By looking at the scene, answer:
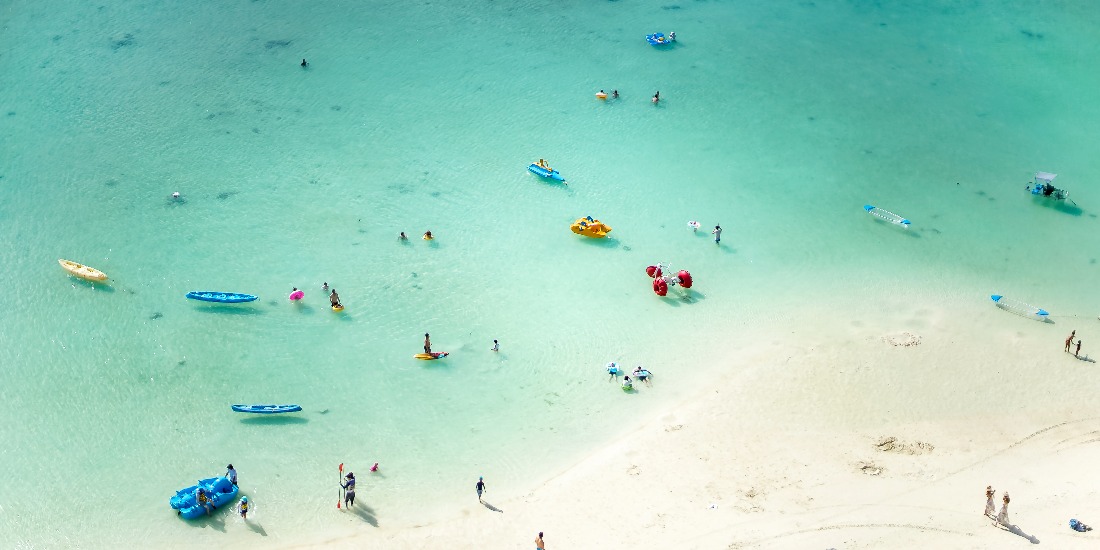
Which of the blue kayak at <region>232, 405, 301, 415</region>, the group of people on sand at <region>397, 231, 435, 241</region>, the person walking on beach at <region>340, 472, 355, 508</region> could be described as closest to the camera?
the person walking on beach at <region>340, 472, 355, 508</region>

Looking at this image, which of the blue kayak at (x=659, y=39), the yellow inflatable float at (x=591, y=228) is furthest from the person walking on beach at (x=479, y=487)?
the blue kayak at (x=659, y=39)

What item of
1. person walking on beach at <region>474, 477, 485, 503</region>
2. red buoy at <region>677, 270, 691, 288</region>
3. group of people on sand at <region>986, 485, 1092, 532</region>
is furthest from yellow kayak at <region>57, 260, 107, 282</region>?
group of people on sand at <region>986, 485, 1092, 532</region>

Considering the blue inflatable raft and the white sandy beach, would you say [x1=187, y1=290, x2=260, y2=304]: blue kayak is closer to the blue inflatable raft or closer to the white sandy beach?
the blue inflatable raft

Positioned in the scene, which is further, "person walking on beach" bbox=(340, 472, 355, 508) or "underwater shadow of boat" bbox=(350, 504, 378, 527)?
"person walking on beach" bbox=(340, 472, 355, 508)

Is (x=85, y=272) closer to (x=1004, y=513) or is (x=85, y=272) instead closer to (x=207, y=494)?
(x=207, y=494)

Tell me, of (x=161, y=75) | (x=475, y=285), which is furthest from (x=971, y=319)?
(x=161, y=75)
